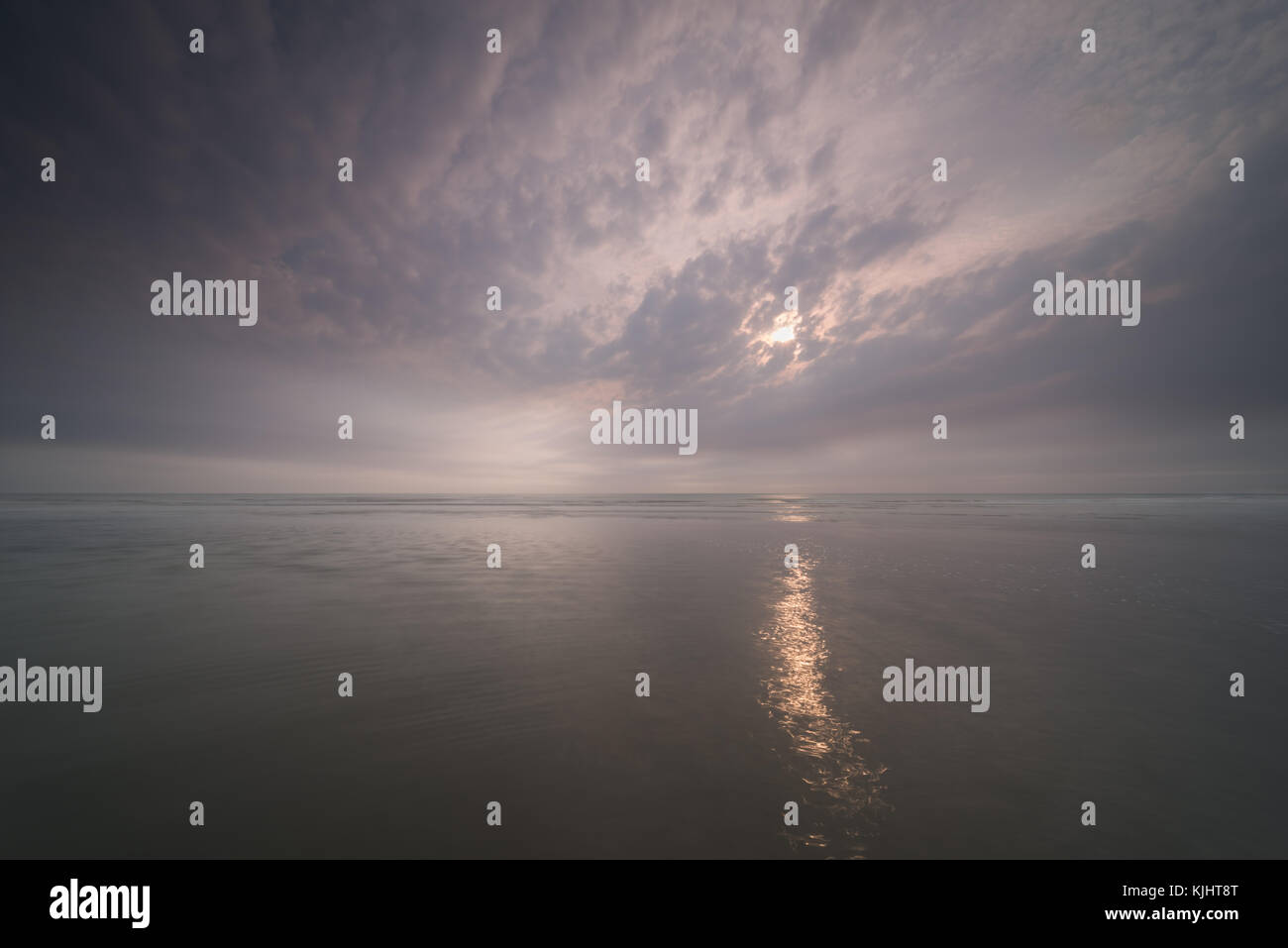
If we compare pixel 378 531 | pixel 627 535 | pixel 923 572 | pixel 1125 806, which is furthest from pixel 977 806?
pixel 378 531

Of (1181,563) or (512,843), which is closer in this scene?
(512,843)

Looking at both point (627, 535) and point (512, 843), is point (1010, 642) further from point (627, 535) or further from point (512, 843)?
point (627, 535)

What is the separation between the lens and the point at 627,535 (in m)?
32.2

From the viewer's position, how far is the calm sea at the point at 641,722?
16.0 feet

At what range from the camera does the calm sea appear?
487 centimetres

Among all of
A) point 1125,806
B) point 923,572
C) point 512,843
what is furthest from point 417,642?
point 923,572

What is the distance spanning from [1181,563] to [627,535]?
83.6 feet

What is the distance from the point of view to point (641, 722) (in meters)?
7.07

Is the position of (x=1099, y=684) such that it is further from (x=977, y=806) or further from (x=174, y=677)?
(x=174, y=677)

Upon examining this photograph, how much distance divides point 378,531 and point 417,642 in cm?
2709
